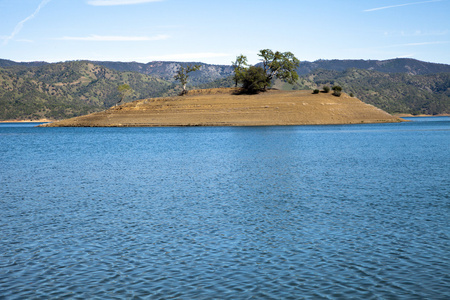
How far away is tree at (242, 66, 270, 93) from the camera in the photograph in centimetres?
17425

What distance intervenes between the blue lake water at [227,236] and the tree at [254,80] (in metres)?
136

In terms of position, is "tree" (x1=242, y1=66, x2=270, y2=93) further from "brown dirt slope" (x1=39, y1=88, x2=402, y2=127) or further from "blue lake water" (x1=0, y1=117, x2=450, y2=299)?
"blue lake water" (x1=0, y1=117, x2=450, y2=299)

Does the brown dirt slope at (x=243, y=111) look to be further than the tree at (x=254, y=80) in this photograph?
No

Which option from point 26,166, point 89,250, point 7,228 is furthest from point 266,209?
point 26,166

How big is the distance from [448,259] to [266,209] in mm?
10936

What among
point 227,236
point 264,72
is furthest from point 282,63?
point 227,236

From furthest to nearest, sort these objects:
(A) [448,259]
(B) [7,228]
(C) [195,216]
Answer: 1. (C) [195,216]
2. (B) [7,228]
3. (A) [448,259]

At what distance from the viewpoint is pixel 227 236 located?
64.1 feet

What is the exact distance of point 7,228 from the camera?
2148cm

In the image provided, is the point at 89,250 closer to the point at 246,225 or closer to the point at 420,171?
the point at 246,225

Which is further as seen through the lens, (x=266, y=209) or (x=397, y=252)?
(x=266, y=209)

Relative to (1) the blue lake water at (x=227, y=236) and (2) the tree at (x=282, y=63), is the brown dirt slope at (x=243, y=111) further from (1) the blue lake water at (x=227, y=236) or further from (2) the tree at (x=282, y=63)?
(1) the blue lake water at (x=227, y=236)

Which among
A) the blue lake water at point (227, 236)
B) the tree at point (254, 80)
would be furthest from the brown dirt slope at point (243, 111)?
the blue lake water at point (227, 236)

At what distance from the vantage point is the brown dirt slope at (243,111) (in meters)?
154
